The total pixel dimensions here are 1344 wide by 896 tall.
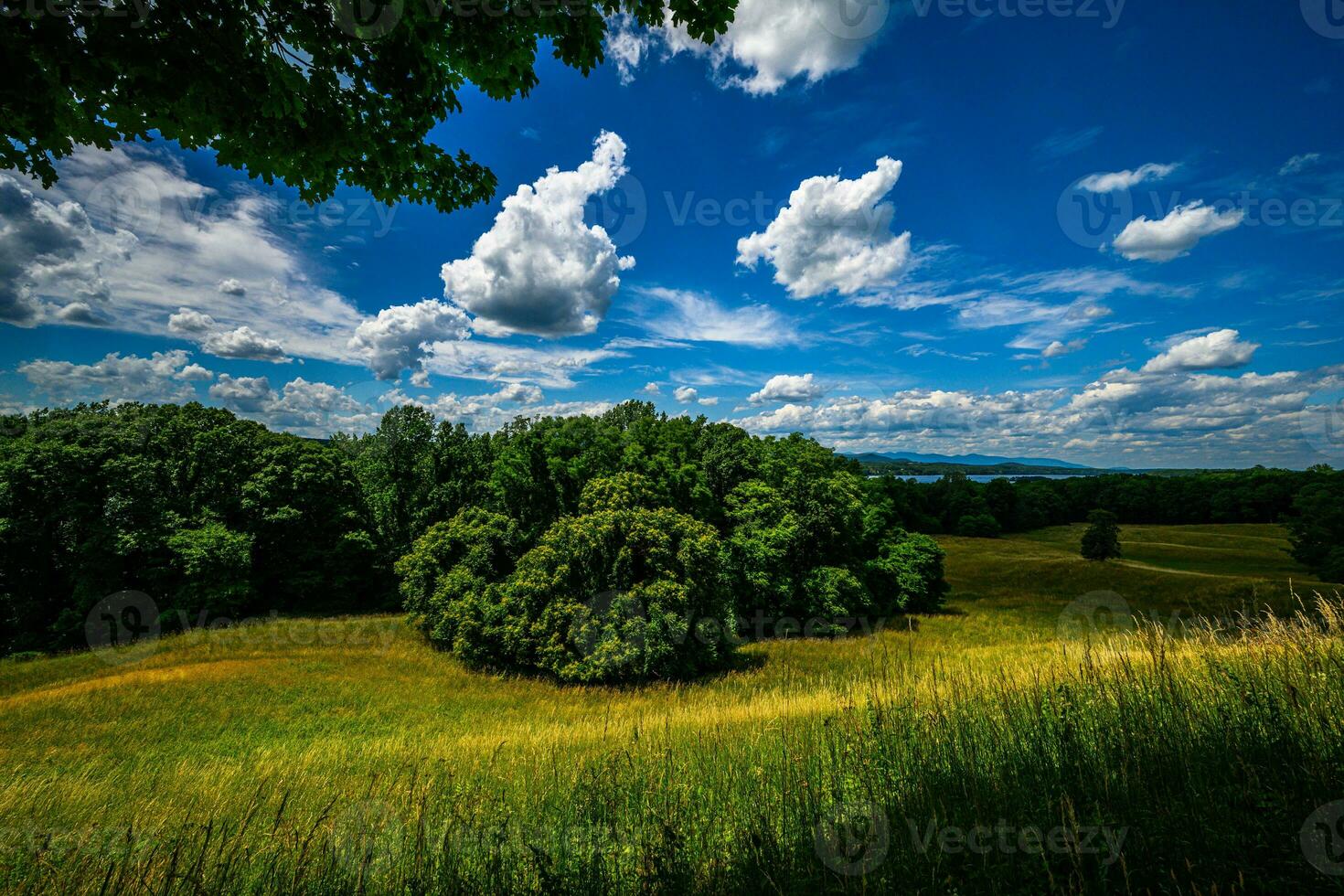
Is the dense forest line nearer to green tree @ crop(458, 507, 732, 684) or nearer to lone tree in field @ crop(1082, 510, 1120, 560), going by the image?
green tree @ crop(458, 507, 732, 684)

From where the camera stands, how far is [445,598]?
2673cm

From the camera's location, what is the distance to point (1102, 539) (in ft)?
200

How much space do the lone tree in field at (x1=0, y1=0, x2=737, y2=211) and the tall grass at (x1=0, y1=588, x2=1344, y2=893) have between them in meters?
4.91

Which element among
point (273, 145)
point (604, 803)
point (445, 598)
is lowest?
point (445, 598)

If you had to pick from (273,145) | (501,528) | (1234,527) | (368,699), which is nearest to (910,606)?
(501,528)

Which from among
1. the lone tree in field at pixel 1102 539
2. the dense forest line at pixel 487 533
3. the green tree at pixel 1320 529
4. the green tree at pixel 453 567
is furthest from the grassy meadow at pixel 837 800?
the lone tree in field at pixel 1102 539

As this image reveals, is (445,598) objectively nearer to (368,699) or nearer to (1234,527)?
(368,699)

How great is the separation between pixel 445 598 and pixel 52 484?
3033 cm

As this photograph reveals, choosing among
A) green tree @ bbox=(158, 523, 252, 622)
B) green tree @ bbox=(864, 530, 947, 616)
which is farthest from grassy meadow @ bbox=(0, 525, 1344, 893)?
green tree @ bbox=(864, 530, 947, 616)

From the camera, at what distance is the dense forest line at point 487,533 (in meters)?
21.3

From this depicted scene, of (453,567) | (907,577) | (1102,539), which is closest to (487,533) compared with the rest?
(453,567)

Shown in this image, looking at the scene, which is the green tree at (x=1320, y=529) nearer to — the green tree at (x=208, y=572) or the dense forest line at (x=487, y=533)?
the dense forest line at (x=487, y=533)

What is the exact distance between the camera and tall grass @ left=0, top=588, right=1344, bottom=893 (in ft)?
10.4

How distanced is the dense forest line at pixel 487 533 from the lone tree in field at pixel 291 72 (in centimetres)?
1797
